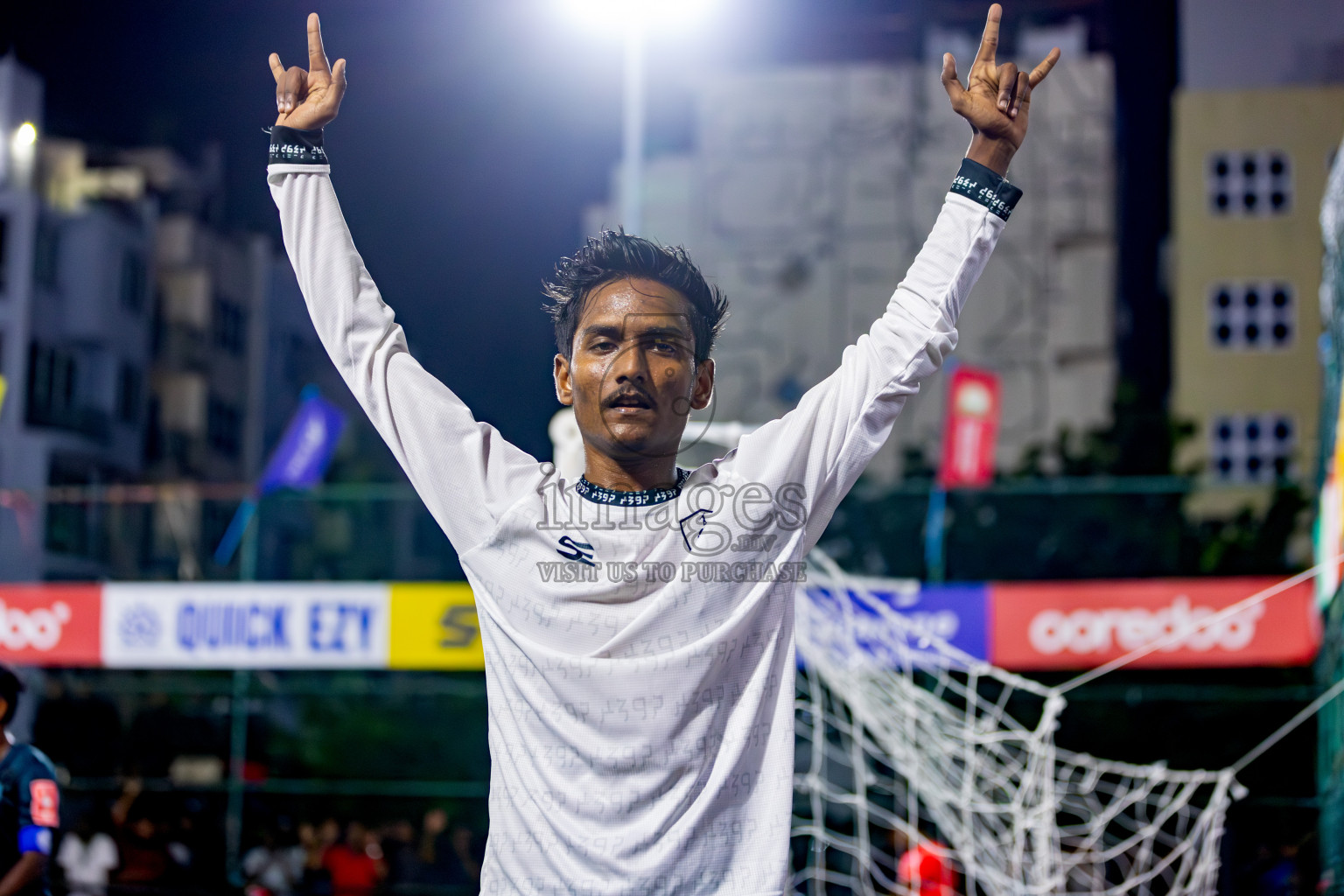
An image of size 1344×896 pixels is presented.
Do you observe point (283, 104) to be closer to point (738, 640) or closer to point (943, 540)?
point (738, 640)

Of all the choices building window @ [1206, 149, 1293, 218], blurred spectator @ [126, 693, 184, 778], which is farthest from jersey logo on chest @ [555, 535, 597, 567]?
building window @ [1206, 149, 1293, 218]

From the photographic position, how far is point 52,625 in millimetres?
9602

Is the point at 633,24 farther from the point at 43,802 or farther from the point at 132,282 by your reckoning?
the point at 132,282

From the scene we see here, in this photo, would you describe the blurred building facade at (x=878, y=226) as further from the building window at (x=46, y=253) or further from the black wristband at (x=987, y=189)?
the black wristband at (x=987, y=189)

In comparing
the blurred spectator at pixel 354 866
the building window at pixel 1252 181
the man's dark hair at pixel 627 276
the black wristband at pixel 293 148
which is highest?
the building window at pixel 1252 181

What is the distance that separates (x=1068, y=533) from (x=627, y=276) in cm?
885

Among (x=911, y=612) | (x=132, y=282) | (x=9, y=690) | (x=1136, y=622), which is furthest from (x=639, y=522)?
(x=132, y=282)

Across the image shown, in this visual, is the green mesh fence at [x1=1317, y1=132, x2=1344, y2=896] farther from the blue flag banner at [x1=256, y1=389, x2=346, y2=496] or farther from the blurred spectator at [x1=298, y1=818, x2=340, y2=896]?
the blue flag banner at [x1=256, y1=389, x2=346, y2=496]

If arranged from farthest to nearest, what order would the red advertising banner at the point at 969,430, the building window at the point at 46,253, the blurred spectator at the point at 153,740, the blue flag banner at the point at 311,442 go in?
the building window at the point at 46,253 < the red advertising banner at the point at 969,430 < the blue flag banner at the point at 311,442 < the blurred spectator at the point at 153,740

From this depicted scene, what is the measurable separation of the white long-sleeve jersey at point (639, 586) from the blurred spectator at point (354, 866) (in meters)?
8.71

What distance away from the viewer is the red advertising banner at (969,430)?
14359 mm

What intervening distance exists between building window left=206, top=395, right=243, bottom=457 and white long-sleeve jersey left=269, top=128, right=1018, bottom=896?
22670mm

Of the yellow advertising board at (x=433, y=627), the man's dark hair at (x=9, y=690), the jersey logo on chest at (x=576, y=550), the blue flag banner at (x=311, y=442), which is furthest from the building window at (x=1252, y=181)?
the jersey logo on chest at (x=576, y=550)

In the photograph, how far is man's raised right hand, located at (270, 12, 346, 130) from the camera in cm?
221
